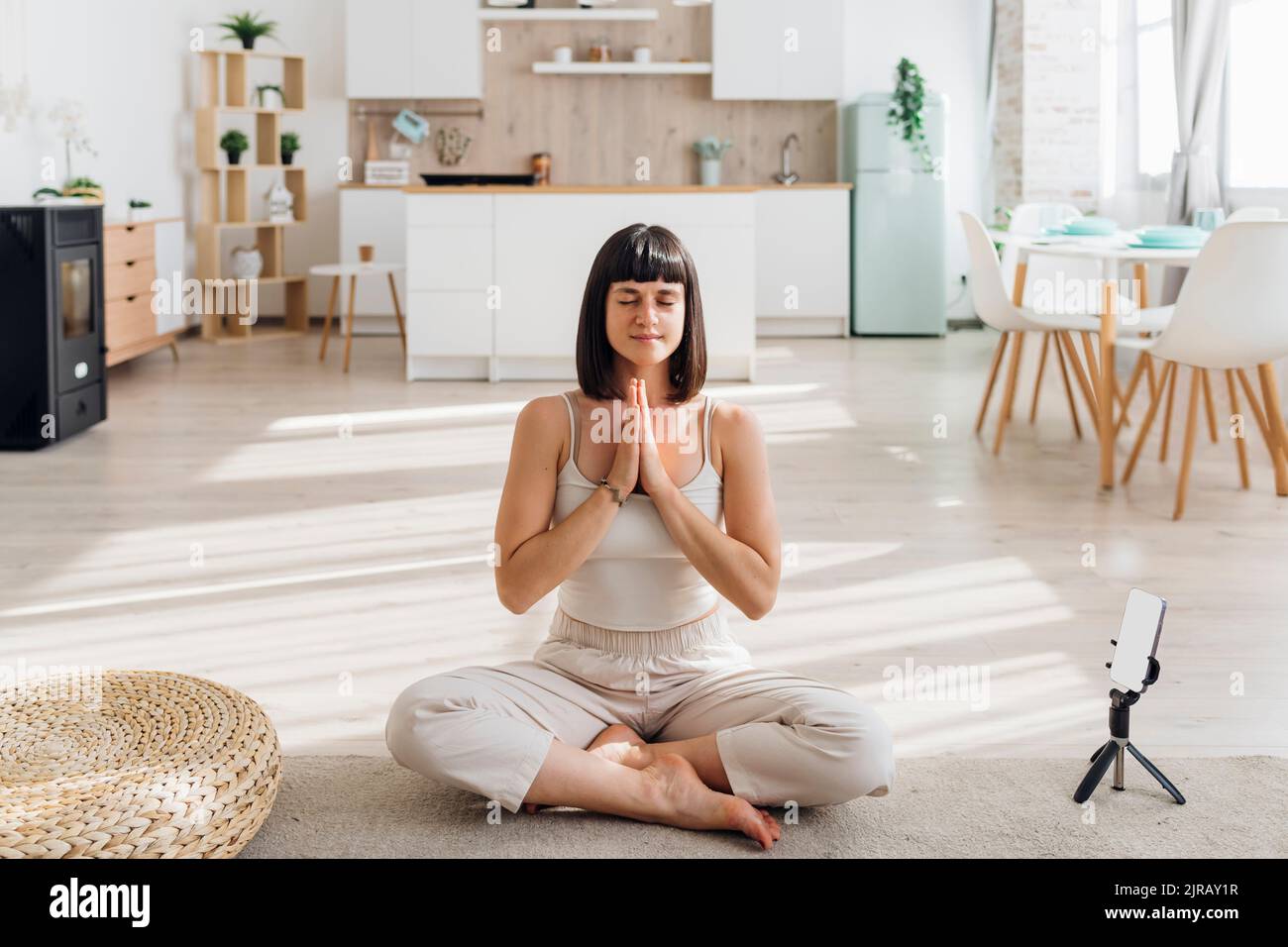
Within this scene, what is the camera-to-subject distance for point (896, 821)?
6.56 feet

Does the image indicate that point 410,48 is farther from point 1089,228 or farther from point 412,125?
point 1089,228

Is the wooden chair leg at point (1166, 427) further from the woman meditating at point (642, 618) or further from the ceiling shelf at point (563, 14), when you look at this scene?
the ceiling shelf at point (563, 14)

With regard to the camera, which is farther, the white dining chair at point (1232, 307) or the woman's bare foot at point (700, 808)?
→ the white dining chair at point (1232, 307)

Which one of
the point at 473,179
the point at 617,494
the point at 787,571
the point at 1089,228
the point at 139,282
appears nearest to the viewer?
the point at 617,494

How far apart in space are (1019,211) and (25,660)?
15.5ft

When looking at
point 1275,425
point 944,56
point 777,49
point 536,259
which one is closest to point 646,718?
point 1275,425

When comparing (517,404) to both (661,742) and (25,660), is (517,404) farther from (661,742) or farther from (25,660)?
(661,742)

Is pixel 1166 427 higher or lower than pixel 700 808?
higher

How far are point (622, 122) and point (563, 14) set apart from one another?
802mm

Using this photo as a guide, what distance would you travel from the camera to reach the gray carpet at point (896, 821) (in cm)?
189

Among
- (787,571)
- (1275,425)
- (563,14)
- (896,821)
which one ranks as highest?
(563,14)

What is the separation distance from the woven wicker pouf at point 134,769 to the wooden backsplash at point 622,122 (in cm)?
745

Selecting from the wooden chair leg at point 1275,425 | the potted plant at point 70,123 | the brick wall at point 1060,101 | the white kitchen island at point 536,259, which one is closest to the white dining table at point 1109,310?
the wooden chair leg at point 1275,425
